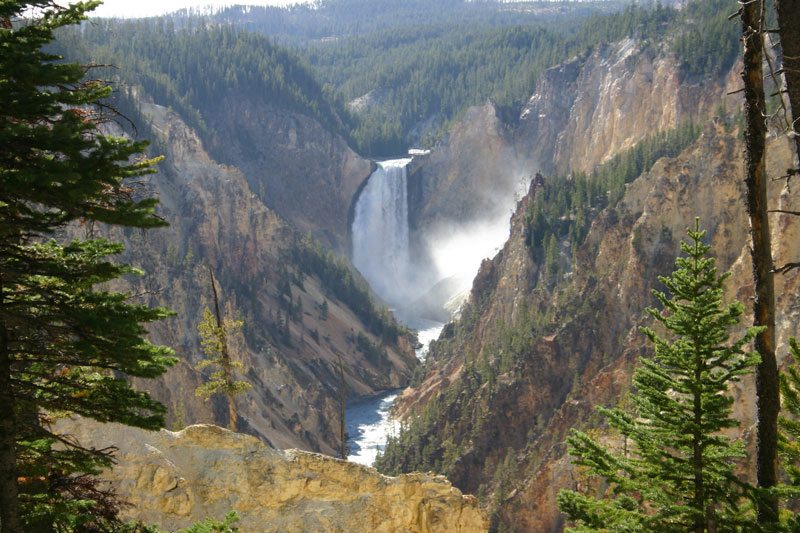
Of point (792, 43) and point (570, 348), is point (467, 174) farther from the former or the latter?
point (792, 43)

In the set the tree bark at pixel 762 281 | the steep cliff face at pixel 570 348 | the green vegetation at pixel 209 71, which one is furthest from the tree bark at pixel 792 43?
the green vegetation at pixel 209 71

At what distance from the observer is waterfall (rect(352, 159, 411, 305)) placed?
155000mm

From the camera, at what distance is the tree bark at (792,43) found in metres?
10.5

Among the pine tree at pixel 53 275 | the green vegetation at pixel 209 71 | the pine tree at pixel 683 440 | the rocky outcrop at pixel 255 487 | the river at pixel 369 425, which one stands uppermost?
the green vegetation at pixel 209 71

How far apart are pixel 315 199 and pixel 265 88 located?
2196cm

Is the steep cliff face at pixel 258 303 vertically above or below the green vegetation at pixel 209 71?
below

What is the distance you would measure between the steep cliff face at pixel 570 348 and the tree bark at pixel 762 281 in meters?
44.9

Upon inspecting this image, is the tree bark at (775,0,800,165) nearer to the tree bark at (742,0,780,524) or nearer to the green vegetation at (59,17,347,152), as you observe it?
the tree bark at (742,0,780,524)

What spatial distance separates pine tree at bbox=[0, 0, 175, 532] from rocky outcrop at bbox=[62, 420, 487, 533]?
6057mm

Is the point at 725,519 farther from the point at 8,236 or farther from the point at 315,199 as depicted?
the point at 315,199

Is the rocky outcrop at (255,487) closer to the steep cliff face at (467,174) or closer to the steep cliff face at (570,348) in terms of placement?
the steep cliff face at (570,348)

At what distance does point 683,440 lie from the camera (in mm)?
12781

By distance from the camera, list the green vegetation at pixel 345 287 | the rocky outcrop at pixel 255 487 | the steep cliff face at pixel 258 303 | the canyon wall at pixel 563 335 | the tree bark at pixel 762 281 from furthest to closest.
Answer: the green vegetation at pixel 345 287 < the steep cliff face at pixel 258 303 < the canyon wall at pixel 563 335 < the rocky outcrop at pixel 255 487 < the tree bark at pixel 762 281

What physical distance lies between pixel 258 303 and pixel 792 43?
308 ft
